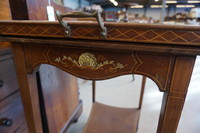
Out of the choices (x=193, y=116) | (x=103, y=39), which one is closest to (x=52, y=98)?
(x=103, y=39)

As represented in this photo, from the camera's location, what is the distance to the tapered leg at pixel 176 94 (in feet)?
1.15

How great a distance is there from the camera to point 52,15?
2.40 feet

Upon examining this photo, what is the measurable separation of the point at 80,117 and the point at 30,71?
2.79 ft

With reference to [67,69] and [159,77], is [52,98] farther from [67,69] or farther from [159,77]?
[159,77]

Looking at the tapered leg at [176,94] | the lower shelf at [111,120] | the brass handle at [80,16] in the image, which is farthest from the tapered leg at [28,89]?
the tapered leg at [176,94]

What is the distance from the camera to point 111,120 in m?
0.93

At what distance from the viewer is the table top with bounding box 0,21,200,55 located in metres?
0.30

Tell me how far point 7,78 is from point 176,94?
0.69 metres

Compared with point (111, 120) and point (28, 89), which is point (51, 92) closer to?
Answer: point (28, 89)

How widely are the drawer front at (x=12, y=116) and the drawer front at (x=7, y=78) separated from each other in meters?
0.03

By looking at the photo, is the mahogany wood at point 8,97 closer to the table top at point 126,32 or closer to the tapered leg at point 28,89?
the tapered leg at point 28,89

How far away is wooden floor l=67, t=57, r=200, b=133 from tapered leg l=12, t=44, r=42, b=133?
0.55m

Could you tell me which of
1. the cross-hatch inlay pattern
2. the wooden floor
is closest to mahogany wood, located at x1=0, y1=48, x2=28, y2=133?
the cross-hatch inlay pattern

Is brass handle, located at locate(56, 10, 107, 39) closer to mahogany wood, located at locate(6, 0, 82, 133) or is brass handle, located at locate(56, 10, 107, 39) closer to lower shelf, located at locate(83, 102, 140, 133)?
mahogany wood, located at locate(6, 0, 82, 133)
